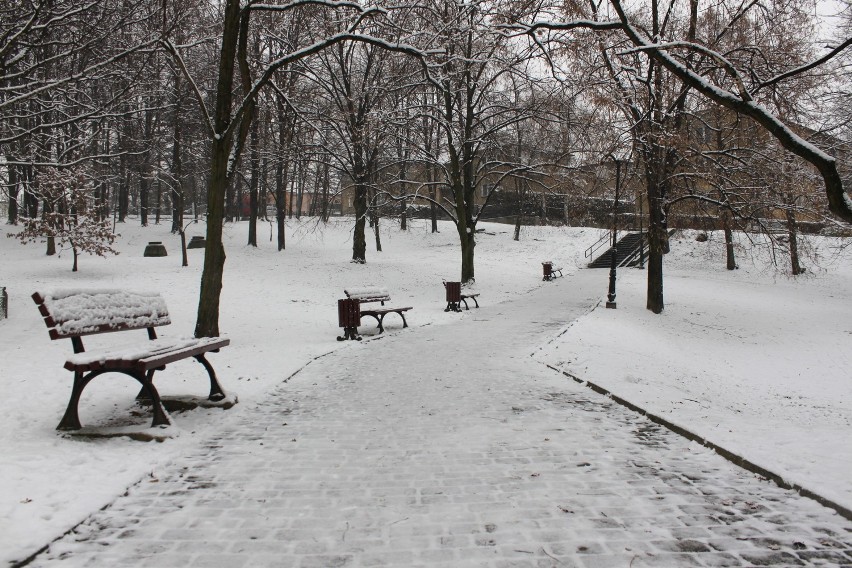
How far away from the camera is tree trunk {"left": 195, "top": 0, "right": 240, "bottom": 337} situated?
966cm

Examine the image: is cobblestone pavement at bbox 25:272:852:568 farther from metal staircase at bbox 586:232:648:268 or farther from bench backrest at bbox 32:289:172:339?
metal staircase at bbox 586:232:648:268

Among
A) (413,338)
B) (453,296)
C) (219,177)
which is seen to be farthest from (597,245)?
(219,177)

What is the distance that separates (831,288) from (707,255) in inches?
282

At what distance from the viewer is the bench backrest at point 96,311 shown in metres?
5.42

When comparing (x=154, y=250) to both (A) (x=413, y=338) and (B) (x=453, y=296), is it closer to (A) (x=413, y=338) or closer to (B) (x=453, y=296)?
(B) (x=453, y=296)

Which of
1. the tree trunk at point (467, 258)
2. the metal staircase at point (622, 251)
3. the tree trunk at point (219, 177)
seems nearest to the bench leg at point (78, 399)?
the tree trunk at point (219, 177)

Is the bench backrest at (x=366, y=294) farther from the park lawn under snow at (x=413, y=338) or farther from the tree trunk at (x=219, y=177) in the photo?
the tree trunk at (x=219, y=177)

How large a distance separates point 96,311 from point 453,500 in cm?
433

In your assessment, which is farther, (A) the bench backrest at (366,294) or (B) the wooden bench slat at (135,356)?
(A) the bench backrest at (366,294)

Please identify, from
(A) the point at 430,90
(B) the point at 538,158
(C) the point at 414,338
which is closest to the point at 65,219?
(A) the point at 430,90

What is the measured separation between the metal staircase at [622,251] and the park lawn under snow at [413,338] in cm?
184

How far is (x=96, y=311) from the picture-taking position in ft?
19.4

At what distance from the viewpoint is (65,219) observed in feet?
71.2

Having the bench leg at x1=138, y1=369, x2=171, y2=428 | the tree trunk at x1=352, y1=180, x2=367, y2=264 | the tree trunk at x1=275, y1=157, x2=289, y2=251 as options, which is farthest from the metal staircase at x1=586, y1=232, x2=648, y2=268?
the bench leg at x1=138, y1=369, x2=171, y2=428
